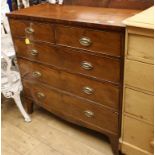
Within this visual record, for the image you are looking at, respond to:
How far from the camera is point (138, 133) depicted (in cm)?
138

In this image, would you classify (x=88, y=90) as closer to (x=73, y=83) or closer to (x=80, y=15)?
(x=73, y=83)

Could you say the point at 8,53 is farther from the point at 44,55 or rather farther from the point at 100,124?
the point at 100,124

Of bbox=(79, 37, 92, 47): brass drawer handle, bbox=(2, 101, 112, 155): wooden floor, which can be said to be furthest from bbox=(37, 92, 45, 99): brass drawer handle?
bbox=(79, 37, 92, 47): brass drawer handle

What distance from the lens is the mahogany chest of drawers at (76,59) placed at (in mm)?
1306

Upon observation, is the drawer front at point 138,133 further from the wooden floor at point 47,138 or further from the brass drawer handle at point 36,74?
the brass drawer handle at point 36,74

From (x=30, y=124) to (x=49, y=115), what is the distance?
0.59 ft

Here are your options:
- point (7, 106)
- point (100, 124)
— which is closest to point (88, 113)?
point (100, 124)

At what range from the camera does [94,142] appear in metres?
1.74

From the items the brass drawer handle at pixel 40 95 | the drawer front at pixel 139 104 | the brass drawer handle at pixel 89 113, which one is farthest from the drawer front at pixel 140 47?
the brass drawer handle at pixel 40 95

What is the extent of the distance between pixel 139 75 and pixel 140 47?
148mm

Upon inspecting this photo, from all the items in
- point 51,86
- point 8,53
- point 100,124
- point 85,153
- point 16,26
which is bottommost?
point 85,153

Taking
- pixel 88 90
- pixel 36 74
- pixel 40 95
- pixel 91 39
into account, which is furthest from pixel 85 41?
pixel 40 95

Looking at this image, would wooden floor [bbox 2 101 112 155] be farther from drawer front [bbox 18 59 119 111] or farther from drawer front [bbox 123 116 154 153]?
drawer front [bbox 18 59 119 111]

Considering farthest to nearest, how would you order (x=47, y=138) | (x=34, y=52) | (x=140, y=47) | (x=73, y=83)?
1. (x=47, y=138)
2. (x=34, y=52)
3. (x=73, y=83)
4. (x=140, y=47)
